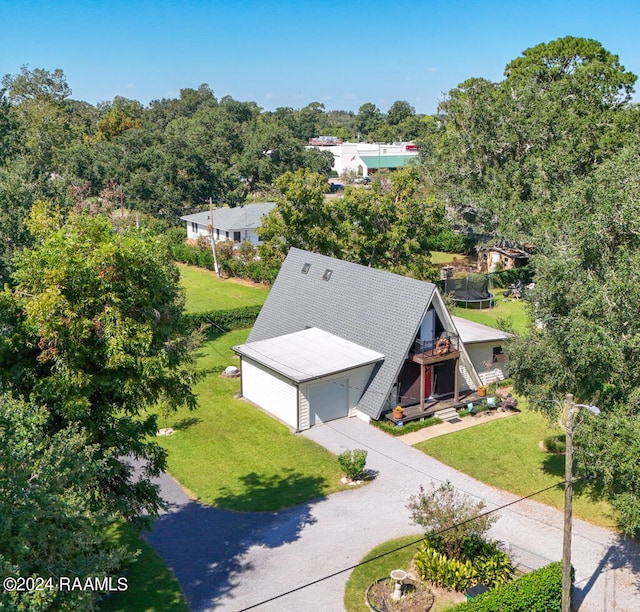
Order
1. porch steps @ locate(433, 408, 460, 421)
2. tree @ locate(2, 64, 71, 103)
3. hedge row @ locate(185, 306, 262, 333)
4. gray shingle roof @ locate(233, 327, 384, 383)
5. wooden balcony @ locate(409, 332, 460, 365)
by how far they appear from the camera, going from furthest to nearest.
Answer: tree @ locate(2, 64, 71, 103), hedge row @ locate(185, 306, 262, 333), porch steps @ locate(433, 408, 460, 421), wooden balcony @ locate(409, 332, 460, 365), gray shingle roof @ locate(233, 327, 384, 383)

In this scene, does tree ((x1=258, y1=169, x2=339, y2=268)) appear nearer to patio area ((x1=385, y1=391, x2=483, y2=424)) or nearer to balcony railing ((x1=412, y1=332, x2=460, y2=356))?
balcony railing ((x1=412, y1=332, x2=460, y2=356))

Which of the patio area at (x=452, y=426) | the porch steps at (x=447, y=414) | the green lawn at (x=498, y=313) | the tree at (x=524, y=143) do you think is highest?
the tree at (x=524, y=143)

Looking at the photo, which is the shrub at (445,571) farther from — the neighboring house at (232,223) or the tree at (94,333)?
the neighboring house at (232,223)

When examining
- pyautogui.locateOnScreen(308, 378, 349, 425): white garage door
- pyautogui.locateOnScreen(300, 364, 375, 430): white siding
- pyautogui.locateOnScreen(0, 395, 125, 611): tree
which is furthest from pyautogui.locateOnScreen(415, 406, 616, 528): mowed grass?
pyautogui.locateOnScreen(0, 395, 125, 611): tree

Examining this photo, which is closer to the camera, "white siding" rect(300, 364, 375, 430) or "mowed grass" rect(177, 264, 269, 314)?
"white siding" rect(300, 364, 375, 430)

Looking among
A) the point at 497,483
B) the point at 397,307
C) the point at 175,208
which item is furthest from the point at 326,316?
the point at 175,208

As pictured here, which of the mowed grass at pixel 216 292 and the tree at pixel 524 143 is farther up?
the tree at pixel 524 143

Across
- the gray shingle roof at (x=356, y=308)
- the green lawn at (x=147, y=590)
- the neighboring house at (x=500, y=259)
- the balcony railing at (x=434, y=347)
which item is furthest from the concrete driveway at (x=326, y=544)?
the neighboring house at (x=500, y=259)
